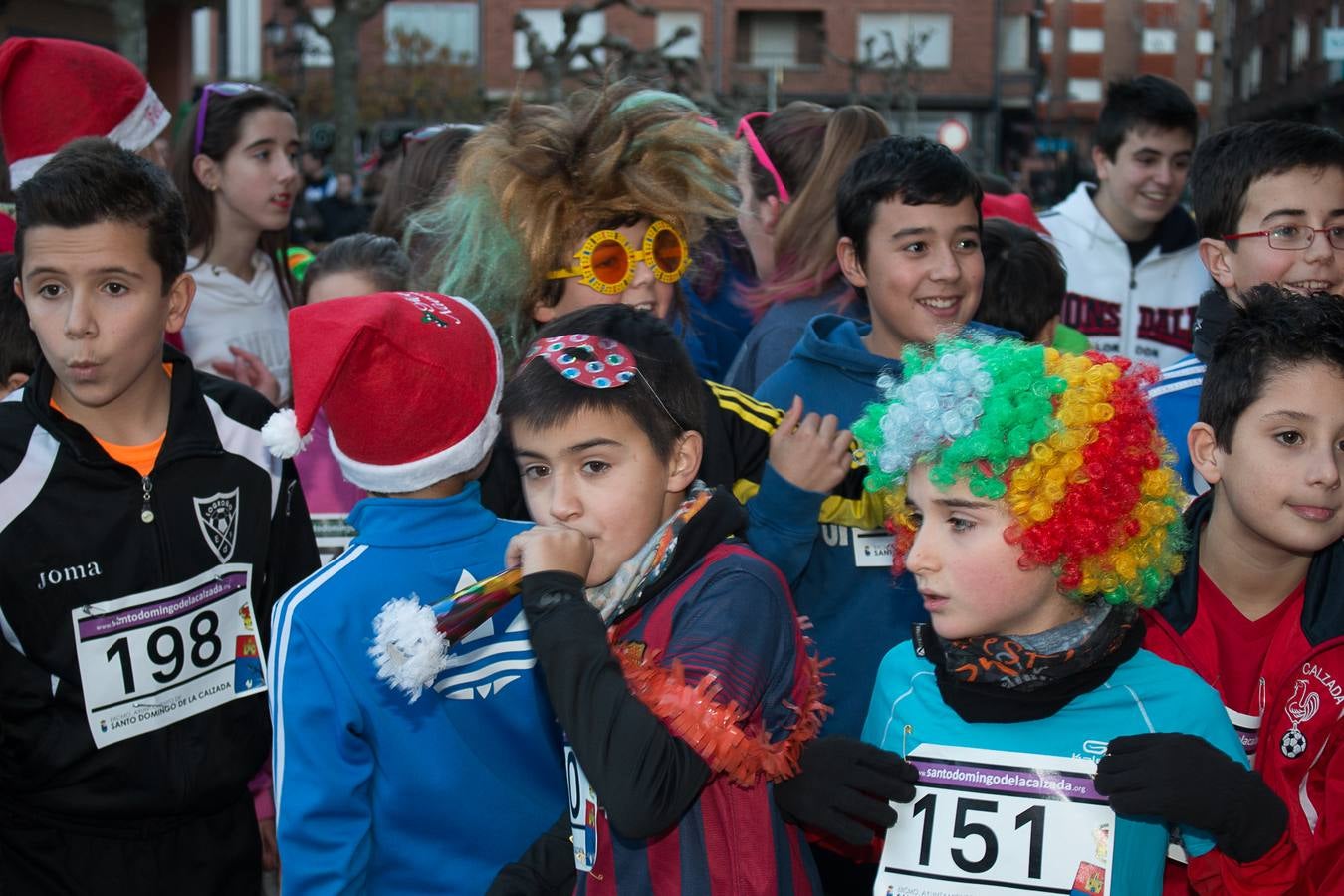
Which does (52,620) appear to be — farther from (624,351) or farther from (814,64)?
(814,64)

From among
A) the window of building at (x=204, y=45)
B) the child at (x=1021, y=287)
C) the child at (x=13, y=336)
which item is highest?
the window of building at (x=204, y=45)

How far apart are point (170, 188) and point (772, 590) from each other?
1856 mm

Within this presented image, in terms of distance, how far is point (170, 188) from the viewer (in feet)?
10.4

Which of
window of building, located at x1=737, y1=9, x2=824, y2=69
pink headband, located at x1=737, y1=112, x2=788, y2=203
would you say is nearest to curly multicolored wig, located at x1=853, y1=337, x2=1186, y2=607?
pink headband, located at x1=737, y1=112, x2=788, y2=203

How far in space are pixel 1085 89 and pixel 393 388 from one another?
249ft

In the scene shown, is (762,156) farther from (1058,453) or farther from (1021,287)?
(1058,453)

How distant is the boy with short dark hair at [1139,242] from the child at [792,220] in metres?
1.67

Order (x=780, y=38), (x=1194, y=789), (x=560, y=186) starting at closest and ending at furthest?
(x=1194, y=789), (x=560, y=186), (x=780, y=38)

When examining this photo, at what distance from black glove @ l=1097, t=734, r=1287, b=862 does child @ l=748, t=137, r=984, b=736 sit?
1.04 meters

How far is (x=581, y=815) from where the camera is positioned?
2.33 metres

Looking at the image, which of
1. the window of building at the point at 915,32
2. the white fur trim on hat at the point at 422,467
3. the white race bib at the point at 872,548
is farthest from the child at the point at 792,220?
the window of building at the point at 915,32

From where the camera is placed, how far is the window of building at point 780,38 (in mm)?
47781

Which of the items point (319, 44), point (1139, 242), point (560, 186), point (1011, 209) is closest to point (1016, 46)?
point (319, 44)

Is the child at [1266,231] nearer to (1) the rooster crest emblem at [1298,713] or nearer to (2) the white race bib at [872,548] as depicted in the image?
(2) the white race bib at [872,548]
